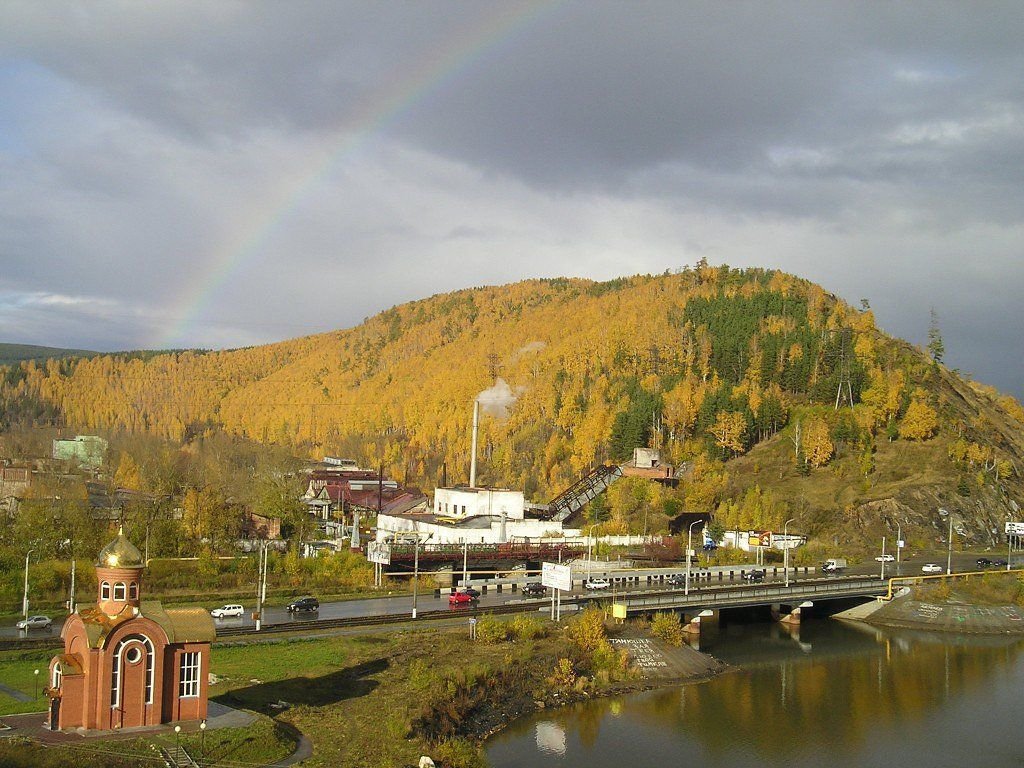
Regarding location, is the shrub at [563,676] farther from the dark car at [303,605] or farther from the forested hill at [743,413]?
the forested hill at [743,413]

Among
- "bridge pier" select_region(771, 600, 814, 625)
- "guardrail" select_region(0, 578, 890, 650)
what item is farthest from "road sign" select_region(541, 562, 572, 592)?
"bridge pier" select_region(771, 600, 814, 625)

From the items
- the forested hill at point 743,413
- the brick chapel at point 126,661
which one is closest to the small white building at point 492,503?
the forested hill at point 743,413

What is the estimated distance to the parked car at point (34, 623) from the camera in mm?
54250

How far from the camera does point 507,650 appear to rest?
2127 inches

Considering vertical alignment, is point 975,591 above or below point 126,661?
below

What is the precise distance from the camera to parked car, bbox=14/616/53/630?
54250 millimetres

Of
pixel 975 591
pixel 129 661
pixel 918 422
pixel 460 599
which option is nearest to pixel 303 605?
pixel 460 599

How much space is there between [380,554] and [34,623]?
→ 27473 millimetres

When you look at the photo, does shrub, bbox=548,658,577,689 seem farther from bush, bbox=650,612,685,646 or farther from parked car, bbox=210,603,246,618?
parked car, bbox=210,603,246,618

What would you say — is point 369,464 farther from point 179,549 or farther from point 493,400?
point 179,549

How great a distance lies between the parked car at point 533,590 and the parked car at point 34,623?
33251 mm

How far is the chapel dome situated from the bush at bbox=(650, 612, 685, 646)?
36.8m

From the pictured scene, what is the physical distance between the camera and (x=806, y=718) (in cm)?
5025

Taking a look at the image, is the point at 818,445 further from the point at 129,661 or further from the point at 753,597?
the point at 129,661
